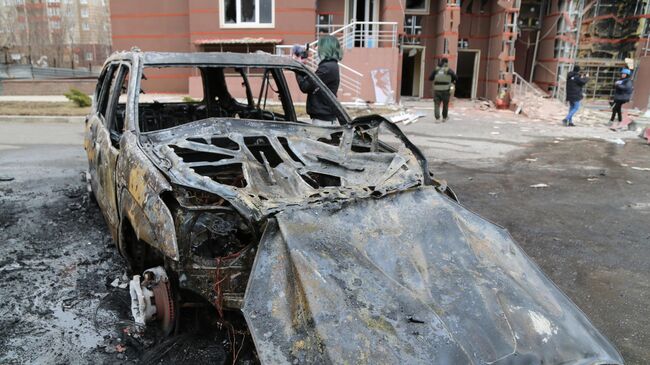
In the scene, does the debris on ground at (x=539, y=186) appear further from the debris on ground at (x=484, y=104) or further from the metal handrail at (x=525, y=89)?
the metal handrail at (x=525, y=89)

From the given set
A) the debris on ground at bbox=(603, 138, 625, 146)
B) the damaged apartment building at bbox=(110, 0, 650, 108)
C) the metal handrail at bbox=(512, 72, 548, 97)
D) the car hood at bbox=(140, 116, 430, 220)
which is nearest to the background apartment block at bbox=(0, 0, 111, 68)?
the damaged apartment building at bbox=(110, 0, 650, 108)

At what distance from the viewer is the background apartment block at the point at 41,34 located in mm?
33500

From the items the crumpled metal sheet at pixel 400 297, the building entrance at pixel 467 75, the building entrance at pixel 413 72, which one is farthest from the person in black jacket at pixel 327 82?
the building entrance at pixel 467 75

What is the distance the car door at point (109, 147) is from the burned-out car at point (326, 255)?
5 cm

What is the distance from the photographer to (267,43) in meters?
17.9

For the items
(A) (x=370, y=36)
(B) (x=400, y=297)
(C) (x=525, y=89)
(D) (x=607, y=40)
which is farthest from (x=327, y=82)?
(D) (x=607, y=40)

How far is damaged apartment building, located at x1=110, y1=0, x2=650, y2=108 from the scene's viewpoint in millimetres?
17391

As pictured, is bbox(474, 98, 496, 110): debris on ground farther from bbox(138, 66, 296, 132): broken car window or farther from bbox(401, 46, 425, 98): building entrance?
bbox(138, 66, 296, 132): broken car window

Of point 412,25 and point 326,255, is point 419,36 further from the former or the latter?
point 326,255

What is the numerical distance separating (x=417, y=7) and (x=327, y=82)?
1565 cm

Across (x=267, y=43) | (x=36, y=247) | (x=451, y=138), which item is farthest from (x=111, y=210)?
(x=267, y=43)

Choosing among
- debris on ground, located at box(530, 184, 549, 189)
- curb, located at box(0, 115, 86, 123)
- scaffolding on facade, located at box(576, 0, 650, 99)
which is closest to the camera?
debris on ground, located at box(530, 184, 549, 189)

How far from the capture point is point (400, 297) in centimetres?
219

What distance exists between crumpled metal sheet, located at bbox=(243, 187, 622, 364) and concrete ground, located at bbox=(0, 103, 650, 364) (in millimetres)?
920
